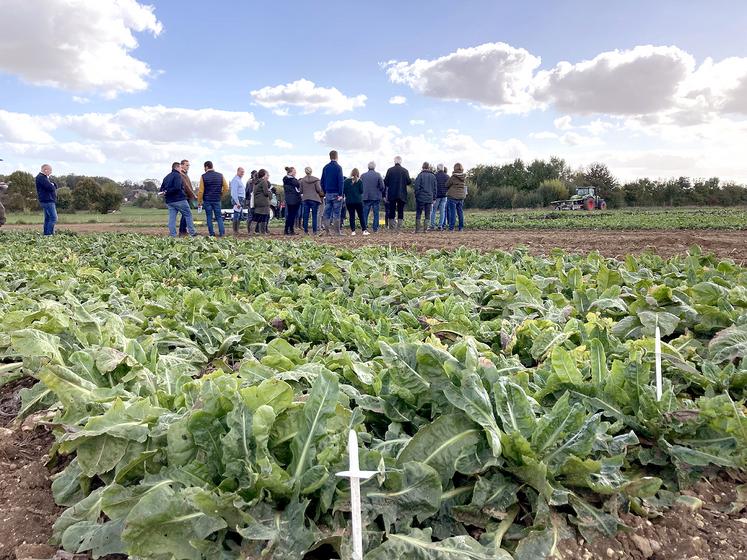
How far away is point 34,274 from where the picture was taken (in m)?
7.01

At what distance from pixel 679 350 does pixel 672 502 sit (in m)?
1.43

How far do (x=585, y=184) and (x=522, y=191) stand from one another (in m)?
8.00

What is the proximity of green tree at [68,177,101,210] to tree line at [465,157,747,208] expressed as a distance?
38319 millimetres

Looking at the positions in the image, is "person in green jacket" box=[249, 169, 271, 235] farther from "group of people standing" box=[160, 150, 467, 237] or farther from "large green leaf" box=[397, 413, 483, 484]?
"large green leaf" box=[397, 413, 483, 484]

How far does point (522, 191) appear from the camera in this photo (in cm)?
6412

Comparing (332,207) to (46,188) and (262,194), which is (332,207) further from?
(46,188)

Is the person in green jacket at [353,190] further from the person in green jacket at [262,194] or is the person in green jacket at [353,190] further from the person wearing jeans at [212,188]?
the person wearing jeans at [212,188]

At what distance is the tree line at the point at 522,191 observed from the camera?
55.2m

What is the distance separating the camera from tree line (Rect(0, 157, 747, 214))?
55.2m

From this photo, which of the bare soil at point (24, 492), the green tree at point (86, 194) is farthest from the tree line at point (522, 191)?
the bare soil at point (24, 492)

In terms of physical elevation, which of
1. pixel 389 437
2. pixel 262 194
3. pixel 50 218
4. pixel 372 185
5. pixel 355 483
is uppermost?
pixel 372 185

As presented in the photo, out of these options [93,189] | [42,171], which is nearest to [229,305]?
[42,171]

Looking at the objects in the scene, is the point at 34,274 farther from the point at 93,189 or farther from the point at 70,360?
the point at 93,189

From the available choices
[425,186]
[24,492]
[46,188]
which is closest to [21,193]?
[46,188]
